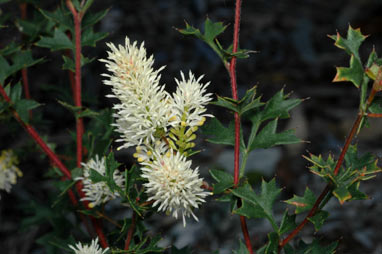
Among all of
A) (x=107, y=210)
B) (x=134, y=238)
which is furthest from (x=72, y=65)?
(x=107, y=210)

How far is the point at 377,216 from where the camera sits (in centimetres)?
345

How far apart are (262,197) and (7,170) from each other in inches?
47.2

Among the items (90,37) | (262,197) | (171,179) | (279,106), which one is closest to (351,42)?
(279,106)

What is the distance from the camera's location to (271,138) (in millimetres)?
1653

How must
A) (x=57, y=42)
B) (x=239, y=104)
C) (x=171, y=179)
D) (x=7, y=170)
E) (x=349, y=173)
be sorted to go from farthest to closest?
(x=7, y=170) → (x=57, y=42) → (x=239, y=104) → (x=349, y=173) → (x=171, y=179)

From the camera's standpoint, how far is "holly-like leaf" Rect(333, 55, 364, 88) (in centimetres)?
136

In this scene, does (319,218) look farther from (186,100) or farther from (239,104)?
(186,100)

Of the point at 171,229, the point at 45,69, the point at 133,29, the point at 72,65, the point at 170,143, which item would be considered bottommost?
the point at 171,229

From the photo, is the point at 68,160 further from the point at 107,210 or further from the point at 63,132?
the point at 63,132

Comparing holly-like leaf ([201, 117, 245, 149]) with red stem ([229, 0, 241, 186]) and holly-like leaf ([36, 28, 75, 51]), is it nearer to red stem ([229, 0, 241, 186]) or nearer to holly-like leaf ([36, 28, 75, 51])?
red stem ([229, 0, 241, 186])

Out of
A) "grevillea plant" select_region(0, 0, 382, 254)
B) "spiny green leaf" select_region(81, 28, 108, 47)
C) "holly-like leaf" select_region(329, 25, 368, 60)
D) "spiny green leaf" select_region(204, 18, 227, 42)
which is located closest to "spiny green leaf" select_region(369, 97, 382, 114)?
"grevillea plant" select_region(0, 0, 382, 254)

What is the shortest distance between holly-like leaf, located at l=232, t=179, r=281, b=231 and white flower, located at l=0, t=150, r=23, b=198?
3.70ft

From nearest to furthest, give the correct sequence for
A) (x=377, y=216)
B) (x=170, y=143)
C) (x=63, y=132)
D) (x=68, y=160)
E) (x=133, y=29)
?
(x=170, y=143) → (x=68, y=160) → (x=377, y=216) → (x=63, y=132) → (x=133, y=29)

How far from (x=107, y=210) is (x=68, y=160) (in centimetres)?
90
